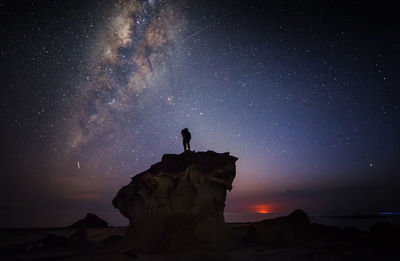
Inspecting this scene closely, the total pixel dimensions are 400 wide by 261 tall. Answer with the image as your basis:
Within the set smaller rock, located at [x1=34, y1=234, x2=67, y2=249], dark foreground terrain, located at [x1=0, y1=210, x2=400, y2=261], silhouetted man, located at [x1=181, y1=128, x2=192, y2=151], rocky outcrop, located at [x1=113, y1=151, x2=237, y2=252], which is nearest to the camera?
dark foreground terrain, located at [x1=0, y1=210, x2=400, y2=261]

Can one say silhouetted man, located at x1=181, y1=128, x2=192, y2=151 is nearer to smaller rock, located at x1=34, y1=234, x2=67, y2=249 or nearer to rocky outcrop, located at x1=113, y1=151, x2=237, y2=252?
rocky outcrop, located at x1=113, y1=151, x2=237, y2=252

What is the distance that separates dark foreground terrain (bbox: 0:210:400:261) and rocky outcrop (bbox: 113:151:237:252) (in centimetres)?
147

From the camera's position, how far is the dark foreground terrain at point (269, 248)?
13047 mm

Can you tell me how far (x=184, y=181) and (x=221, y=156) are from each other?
3.51 meters

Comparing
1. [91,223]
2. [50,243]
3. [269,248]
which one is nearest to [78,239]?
[50,243]

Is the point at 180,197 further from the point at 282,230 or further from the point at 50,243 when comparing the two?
the point at 50,243

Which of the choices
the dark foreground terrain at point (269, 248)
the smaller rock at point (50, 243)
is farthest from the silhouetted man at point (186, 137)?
the smaller rock at point (50, 243)

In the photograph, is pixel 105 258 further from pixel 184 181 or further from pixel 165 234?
pixel 184 181

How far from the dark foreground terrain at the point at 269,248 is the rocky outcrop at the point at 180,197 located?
1.47m

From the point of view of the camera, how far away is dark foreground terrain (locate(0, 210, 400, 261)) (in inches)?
514

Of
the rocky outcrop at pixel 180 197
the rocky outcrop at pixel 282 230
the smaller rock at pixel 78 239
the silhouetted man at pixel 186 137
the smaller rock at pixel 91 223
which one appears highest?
the silhouetted man at pixel 186 137

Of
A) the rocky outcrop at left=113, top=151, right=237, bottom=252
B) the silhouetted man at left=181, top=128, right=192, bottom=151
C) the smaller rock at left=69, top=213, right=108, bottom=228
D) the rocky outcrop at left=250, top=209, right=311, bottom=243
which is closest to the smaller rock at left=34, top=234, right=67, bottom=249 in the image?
the rocky outcrop at left=113, top=151, right=237, bottom=252

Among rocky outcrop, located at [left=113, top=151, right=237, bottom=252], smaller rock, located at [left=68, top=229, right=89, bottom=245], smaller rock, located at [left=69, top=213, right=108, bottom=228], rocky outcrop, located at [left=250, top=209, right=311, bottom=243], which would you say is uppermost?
rocky outcrop, located at [left=113, top=151, right=237, bottom=252]

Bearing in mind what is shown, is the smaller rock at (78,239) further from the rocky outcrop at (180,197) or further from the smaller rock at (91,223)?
the smaller rock at (91,223)
